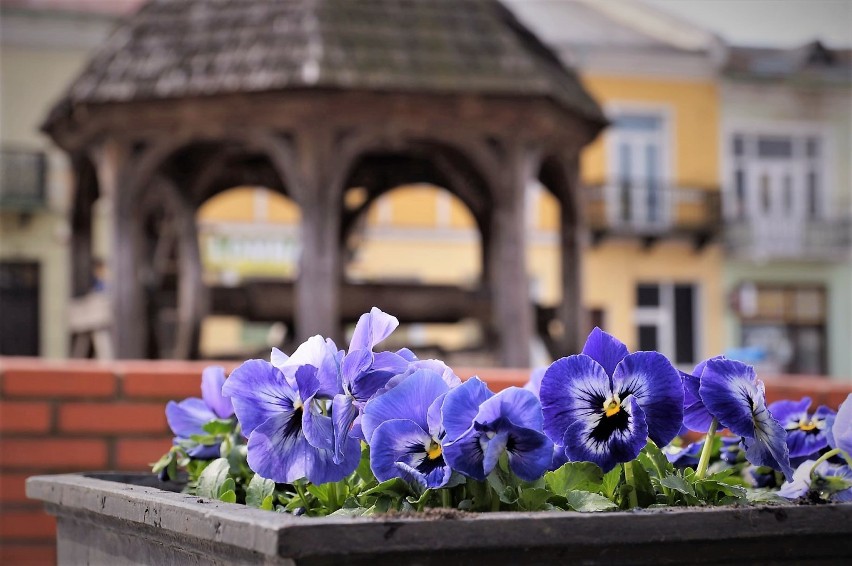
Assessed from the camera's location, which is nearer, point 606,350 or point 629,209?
point 606,350

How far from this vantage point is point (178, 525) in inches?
46.2

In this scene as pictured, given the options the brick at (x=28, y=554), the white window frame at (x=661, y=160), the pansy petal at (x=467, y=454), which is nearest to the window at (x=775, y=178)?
the white window frame at (x=661, y=160)

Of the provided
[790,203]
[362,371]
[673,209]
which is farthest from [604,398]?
[790,203]

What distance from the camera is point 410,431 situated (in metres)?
1.18

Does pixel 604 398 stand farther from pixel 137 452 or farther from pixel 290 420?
pixel 137 452

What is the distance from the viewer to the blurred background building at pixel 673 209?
24.8 meters

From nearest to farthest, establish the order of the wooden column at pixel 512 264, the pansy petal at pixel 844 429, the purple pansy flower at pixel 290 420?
the purple pansy flower at pixel 290 420 < the pansy petal at pixel 844 429 < the wooden column at pixel 512 264

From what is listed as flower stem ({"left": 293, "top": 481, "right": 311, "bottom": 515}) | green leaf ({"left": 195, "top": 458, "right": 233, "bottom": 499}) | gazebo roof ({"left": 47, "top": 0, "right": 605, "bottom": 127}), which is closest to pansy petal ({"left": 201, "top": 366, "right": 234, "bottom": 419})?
green leaf ({"left": 195, "top": 458, "right": 233, "bottom": 499})

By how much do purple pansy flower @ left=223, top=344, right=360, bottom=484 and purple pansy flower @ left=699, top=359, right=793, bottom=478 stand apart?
1.08 feet

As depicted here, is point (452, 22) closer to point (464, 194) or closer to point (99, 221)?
point (464, 194)

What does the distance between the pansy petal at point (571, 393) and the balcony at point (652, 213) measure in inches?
955

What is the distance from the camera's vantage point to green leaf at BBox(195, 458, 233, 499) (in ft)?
4.87

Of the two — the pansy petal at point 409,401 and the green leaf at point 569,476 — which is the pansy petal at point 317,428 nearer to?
the pansy petal at point 409,401

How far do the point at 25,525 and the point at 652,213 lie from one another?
23.6 meters
